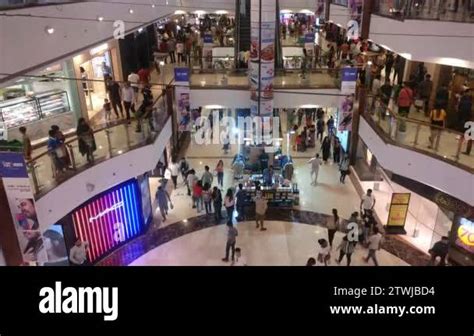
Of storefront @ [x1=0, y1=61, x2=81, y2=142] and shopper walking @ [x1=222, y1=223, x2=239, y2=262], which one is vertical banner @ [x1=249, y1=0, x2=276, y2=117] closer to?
shopper walking @ [x1=222, y1=223, x2=239, y2=262]

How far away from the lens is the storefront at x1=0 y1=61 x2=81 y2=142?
10242 mm

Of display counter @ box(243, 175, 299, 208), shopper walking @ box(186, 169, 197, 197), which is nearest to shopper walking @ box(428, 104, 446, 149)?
display counter @ box(243, 175, 299, 208)

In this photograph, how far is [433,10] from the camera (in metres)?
11.2

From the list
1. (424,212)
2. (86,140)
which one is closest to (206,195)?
(86,140)

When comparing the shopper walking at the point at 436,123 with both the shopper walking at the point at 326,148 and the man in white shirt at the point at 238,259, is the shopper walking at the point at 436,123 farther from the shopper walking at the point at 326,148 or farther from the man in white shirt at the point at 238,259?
the man in white shirt at the point at 238,259

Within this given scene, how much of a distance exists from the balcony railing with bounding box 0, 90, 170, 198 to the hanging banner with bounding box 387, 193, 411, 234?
23.3ft

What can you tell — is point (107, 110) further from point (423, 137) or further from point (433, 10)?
point (433, 10)

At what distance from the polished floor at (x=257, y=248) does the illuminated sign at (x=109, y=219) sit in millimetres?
967

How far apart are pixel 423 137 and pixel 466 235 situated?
8.94 ft

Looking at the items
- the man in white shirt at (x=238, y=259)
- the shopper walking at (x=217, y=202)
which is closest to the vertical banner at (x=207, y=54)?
the shopper walking at (x=217, y=202)

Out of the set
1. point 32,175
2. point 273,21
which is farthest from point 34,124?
point 273,21
